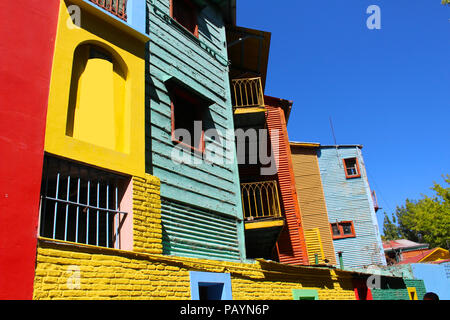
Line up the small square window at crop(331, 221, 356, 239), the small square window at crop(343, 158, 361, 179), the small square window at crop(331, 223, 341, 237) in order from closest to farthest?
1. the small square window at crop(331, 221, 356, 239)
2. the small square window at crop(331, 223, 341, 237)
3. the small square window at crop(343, 158, 361, 179)

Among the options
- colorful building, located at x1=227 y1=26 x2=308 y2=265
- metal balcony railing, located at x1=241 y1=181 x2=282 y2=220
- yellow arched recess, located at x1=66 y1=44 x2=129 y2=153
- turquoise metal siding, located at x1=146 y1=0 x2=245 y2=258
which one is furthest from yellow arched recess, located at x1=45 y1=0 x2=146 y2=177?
colorful building, located at x1=227 y1=26 x2=308 y2=265

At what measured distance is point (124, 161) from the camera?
5789 mm

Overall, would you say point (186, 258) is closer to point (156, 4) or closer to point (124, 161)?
point (124, 161)

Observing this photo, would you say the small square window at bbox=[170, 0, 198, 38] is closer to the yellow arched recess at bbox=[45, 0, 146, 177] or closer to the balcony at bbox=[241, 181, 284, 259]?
the yellow arched recess at bbox=[45, 0, 146, 177]

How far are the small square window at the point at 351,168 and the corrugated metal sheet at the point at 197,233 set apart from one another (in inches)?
601

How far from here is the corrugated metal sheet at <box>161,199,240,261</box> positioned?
21.3 ft

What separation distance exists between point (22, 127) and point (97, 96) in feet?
5.58

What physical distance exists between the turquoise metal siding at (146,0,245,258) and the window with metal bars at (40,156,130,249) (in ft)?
2.98

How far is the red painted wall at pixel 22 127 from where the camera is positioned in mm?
3938

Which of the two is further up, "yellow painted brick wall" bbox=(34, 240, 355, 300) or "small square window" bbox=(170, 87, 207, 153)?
"small square window" bbox=(170, 87, 207, 153)

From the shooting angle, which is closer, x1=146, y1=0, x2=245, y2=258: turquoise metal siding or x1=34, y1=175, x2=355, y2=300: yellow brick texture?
x1=34, y1=175, x2=355, y2=300: yellow brick texture

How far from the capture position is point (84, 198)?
260 inches

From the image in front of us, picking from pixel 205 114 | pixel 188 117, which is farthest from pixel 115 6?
pixel 205 114
